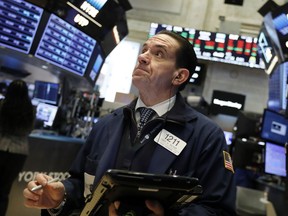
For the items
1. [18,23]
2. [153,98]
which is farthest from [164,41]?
[18,23]

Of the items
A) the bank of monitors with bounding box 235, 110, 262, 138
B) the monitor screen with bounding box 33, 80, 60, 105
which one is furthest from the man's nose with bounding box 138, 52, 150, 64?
the bank of monitors with bounding box 235, 110, 262, 138

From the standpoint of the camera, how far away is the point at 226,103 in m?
8.99

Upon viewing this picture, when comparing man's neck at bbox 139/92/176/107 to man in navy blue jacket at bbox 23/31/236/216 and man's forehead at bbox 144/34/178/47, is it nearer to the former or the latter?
man in navy blue jacket at bbox 23/31/236/216

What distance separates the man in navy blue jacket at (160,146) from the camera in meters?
1.36

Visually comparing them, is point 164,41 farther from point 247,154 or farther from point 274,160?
point 247,154

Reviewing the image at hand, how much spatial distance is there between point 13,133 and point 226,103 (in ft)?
21.9

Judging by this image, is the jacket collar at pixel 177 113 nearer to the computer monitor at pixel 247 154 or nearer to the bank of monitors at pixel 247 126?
the computer monitor at pixel 247 154

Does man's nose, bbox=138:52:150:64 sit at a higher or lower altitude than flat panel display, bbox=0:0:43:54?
lower

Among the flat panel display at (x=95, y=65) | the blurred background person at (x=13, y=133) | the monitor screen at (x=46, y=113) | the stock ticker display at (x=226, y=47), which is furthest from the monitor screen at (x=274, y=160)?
the stock ticker display at (x=226, y=47)

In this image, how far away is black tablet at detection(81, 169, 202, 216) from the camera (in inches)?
39.9

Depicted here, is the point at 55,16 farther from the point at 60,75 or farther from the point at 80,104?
the point at 80,104

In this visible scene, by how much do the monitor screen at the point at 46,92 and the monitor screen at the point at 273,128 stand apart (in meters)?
3.12

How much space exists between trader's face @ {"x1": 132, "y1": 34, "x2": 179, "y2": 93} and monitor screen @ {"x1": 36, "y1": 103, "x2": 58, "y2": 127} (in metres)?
3.91

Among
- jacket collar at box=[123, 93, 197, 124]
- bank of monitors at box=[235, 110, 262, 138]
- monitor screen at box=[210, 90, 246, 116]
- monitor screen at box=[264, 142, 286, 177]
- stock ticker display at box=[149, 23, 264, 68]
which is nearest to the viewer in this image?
jacket collar at box=[123, 93, 197, 124]
